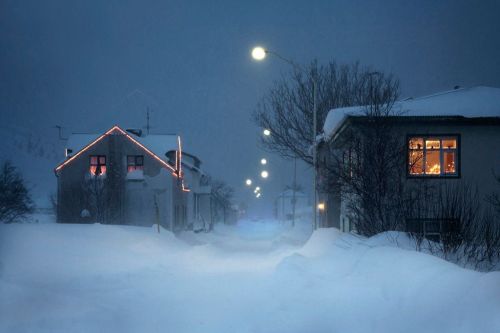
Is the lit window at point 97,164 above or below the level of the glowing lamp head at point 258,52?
below

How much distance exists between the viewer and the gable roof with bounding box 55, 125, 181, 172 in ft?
130

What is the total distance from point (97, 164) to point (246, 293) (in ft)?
106

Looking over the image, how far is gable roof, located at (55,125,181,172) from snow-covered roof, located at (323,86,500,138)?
21.1 metres

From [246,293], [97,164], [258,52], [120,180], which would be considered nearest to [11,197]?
[97,164]

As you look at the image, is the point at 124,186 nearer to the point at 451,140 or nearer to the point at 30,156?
the point at 451,140

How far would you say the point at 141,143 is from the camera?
39.9 metres

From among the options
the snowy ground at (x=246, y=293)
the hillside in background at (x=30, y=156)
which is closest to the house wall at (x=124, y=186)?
the snowy ground at (x=246, y=293)

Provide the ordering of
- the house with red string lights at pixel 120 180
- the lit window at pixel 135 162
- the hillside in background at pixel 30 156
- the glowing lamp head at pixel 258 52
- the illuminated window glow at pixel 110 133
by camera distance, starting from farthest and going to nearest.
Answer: the hillside in background at pixel 30 156, the lit window at pixel 135 162, the illuminated window glow at pixel 110 133, the house with red string lights at pixel 120 180, the glowing lamp head at pixel 258 52

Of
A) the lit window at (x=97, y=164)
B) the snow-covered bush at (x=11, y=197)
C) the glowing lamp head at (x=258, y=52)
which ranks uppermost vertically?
the glowing lamp head at (x=258, y=52)

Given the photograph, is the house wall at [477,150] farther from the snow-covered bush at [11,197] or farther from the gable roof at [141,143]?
the snow-covered bush at [11,197]

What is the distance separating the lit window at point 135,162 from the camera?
131 feet

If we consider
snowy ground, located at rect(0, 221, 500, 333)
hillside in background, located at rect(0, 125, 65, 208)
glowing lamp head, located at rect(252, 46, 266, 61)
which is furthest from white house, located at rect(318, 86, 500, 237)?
hillside in background, located at rect(0, 125, 65, 208)

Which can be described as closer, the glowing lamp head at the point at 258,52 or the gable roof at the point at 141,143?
the glowing lamp head at the point at 258,52

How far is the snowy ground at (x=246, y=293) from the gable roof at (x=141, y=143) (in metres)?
25.3
